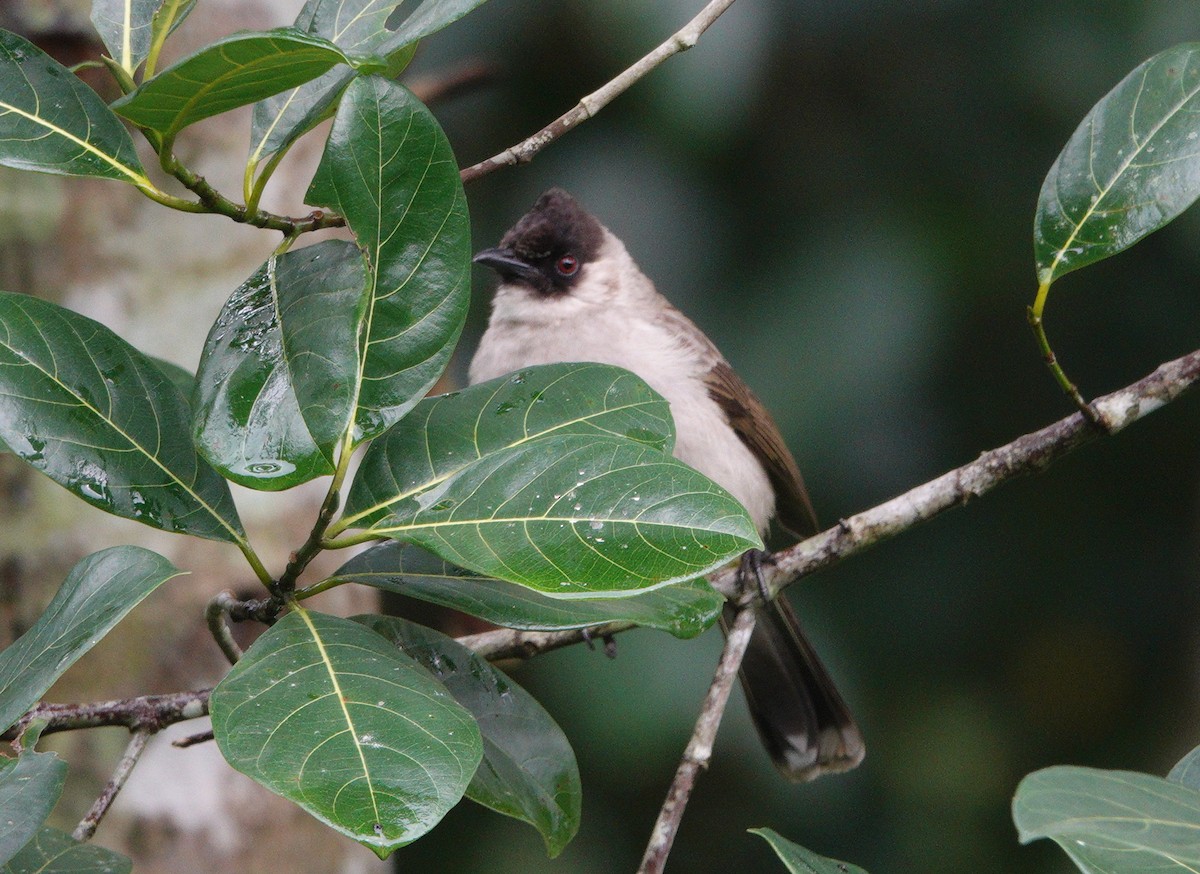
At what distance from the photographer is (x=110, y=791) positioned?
5.03ft

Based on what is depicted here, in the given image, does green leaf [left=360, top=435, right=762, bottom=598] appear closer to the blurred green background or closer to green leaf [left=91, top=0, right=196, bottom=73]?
green leaf [left=91, top=0, right=196, bottom=73]

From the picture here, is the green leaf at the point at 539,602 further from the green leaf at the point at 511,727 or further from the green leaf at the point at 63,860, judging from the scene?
the green leaf at the point at 63,860

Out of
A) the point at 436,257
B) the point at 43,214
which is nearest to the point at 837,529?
the point at 436,257

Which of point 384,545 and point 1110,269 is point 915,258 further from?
point 384,545

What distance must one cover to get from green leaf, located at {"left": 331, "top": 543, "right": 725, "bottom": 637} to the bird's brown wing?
178 centimetres

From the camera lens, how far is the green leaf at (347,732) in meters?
1.08

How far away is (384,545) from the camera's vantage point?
1.68 metres

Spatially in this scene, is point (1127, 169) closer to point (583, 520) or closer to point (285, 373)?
point (583, 520)

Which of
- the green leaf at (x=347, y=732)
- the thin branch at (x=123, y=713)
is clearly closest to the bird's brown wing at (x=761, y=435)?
the thin branch at (x=123, y=713)

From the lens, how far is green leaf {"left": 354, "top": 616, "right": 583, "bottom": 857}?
5.17ft

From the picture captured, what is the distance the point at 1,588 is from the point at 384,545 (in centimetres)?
130

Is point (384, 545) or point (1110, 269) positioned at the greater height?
point (1110, 269)

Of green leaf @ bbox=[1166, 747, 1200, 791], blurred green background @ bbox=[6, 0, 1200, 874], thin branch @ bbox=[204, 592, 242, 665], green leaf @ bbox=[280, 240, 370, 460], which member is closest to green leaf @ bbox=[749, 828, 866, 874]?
green leaf @ bbox=[1166, 747, 1200, 791]

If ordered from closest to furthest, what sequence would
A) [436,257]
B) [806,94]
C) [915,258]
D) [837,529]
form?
[436,257] → [837,529] → [915,258] → [806,94]
